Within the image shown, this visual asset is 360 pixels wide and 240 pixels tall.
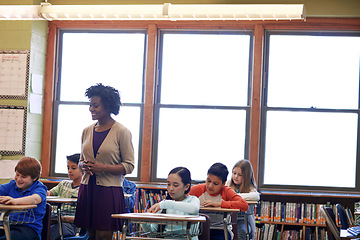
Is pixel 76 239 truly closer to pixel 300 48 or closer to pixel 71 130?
pixel 71 130

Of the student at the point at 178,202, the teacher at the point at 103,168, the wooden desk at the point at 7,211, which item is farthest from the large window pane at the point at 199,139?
the wooden desk at the point at 7,211

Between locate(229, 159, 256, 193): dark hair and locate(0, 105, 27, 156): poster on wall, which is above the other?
locate(0, 105, 27, 156): poster on wall

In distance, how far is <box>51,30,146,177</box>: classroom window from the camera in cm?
655

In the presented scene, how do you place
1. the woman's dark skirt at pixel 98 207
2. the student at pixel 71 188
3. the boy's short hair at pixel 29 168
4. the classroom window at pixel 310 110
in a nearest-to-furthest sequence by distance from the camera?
the woman's dark skirt at pixel 98 207 < the boy's short hair at pixel 29 168 < the student at pixel 71 188 < the classroom window at pixel 310 110

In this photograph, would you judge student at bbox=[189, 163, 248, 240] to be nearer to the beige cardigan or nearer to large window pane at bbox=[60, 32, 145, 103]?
the beige cardigan

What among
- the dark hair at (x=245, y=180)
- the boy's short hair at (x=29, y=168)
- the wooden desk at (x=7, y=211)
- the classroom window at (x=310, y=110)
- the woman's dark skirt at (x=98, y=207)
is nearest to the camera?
the wooden desk at (x=7, y=211)

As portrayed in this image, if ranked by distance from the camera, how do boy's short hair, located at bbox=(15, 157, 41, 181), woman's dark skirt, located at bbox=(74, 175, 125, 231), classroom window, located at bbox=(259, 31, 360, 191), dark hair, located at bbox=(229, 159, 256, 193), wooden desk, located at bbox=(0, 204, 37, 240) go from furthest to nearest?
classroom window, located at bbox=(259, 31, 360, 191)
dark hair, located at bbox=(229, 159, 256, 193)
boy's short hair, located at bbox=(15, 157, 41, 181)
woman's dark skirt, located at bbox=(74, 175, 125, 231)
wooden desk, located at bbox=(0, 204, 37, 240)

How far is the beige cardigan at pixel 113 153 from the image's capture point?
140 inches

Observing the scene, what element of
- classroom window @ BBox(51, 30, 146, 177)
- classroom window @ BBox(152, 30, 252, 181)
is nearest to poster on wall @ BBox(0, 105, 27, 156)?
classroom window @ BBox(51, 30, 146, 177)

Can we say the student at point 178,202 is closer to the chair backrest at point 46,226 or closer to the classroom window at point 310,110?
the chair backrest at point 46,226

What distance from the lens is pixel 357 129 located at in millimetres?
6199

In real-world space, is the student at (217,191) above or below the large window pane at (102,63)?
below

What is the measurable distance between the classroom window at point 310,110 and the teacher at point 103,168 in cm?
294

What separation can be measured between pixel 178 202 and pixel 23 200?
984 mm
